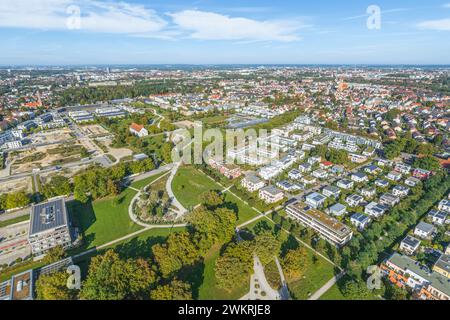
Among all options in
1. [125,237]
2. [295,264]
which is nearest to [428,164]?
[295,264]

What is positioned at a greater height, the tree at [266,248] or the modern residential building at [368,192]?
the modern residential building at [368,192]

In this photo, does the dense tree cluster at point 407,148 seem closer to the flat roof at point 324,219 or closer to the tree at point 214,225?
the flat roof at point 324,219

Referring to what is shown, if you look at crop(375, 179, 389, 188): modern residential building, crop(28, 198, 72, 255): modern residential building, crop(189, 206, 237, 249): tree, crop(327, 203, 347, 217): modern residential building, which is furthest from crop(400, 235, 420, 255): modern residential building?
crop(28, 198, 72, 255): modern residential building

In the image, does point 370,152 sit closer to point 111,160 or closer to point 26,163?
point 111,160

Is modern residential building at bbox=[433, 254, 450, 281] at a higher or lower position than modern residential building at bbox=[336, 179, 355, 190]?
lower

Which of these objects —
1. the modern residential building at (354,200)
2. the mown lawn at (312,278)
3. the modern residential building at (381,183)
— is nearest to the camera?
the mown lawn at (312,278)

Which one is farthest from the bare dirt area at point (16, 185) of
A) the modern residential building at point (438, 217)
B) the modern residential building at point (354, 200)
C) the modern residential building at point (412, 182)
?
the modern residential building at point (412, 182)

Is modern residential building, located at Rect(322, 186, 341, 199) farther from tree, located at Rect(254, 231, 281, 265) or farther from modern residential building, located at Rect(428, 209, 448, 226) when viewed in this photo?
tree, located at Rect(254, 231, 281, 265)
